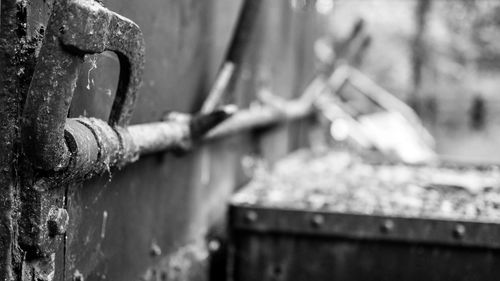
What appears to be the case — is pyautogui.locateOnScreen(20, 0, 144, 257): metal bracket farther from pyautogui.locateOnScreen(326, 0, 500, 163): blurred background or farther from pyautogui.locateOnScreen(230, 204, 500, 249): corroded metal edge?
pyautogui.locateOnScreen(326, 0, 500, 163): blurred background

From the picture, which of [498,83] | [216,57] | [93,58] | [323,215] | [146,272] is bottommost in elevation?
[146,272]

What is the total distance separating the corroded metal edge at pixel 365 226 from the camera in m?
2.55

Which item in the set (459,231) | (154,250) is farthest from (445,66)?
(154,250)

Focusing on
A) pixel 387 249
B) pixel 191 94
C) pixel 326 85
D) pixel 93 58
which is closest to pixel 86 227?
pixel 93 58

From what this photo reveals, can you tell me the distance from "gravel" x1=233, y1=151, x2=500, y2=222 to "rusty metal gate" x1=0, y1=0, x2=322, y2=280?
435 millimetres

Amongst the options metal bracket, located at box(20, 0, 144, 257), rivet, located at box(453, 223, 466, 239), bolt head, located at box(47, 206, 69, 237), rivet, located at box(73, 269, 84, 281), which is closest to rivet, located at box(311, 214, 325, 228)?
rivet, located at box(453, 223, 466, 239)

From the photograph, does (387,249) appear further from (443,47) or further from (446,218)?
(443,47)

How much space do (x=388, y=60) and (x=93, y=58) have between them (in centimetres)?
1892

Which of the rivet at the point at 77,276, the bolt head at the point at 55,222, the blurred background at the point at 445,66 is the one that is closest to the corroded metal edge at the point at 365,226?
the rivet at the point at 77,276

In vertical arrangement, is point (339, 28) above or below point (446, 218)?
above

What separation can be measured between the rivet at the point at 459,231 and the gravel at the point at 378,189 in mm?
47

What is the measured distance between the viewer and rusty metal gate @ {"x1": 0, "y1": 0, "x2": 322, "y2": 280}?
1.18m

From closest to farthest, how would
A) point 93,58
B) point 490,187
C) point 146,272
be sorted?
point 93,58 < point 146,272 < point 490,187

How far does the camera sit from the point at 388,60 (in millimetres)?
19641
